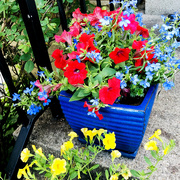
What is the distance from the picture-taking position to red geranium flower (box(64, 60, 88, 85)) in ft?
3.04

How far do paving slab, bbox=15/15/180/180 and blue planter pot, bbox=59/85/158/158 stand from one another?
0.33 feet

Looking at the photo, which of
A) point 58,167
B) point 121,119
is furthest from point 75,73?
point 58,167

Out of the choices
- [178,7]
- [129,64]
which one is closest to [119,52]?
[129,64]

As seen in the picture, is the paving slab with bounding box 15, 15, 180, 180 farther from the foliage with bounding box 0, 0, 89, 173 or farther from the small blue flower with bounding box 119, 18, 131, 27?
the small blue flower with bounding box 119, 18, 131, 27

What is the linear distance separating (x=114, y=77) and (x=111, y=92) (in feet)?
0.22

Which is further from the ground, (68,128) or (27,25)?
(27,25)

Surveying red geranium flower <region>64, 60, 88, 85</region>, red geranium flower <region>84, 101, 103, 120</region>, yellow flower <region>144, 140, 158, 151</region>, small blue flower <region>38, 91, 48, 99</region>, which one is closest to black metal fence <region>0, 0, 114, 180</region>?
small blue flower <region>38, 91, 48, 99</region>

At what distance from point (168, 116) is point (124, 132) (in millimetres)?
439

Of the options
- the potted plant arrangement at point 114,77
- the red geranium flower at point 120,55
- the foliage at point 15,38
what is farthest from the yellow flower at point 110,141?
the foliage at point 15,38

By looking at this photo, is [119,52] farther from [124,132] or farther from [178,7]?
[178,7]

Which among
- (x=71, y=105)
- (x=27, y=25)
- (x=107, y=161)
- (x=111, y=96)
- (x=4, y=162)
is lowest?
(x=4, y=162)

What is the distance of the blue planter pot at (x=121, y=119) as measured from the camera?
929mm

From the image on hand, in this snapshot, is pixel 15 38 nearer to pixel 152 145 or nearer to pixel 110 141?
pixel 110 141

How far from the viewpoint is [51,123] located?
1431 mm
